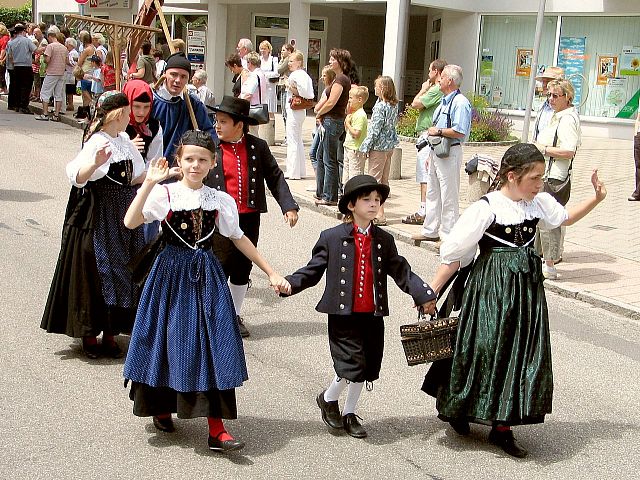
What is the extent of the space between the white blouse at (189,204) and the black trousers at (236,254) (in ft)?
4.51

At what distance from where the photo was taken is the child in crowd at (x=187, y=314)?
4.70 m

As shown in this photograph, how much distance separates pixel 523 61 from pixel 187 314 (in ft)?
65.7

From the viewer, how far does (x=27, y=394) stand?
5.51 meters

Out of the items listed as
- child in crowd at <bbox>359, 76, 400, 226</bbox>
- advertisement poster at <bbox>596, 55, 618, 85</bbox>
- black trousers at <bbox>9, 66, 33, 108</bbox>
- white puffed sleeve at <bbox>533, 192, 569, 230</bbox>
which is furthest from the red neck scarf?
advertisement poster at <bbox>596, 55, 618, 85</bbox>

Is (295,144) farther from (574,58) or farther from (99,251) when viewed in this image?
(574,58)

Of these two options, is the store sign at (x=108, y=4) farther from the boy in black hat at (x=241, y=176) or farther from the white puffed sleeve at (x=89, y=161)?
the white puffed sleeve at (x=89, y=161)

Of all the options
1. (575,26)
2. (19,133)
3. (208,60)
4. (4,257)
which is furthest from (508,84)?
(4,257)

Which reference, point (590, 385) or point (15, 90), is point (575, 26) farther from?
point (590, 385)

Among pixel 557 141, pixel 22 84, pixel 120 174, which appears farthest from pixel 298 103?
pixel 22 84

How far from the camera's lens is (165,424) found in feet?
16.6

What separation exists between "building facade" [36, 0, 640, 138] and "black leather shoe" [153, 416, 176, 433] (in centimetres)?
1474

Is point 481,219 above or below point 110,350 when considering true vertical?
above

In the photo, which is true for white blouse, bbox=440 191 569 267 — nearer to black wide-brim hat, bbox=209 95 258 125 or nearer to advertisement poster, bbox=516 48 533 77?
black wide-brim hat, bbox=209 95 258 125

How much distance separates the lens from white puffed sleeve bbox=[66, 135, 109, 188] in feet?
18.8
